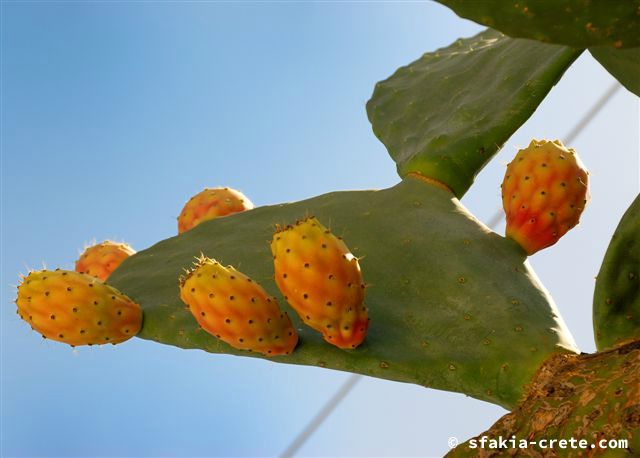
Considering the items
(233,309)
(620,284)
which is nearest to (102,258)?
(233,309)

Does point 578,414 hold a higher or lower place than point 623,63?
lower

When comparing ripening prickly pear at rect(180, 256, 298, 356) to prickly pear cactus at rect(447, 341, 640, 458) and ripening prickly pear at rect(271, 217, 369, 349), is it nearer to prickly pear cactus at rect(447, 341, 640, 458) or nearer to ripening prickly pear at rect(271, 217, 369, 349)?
ripening prickly pear at rect(271, 217, 369, 349)

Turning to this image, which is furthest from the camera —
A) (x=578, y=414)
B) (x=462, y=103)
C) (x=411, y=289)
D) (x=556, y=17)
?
(x=462, y=103)

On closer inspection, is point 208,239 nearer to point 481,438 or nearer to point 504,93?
point 504,93

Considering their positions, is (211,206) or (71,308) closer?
(71,308)

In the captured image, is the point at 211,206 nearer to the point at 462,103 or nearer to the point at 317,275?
the point at 462,103
